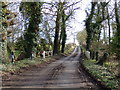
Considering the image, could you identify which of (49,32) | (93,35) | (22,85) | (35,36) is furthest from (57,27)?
(22,85)

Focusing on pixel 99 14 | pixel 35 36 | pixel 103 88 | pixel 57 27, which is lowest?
pixel 103 88

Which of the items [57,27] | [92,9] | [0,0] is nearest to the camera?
[0,0]

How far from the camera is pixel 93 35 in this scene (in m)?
28.0

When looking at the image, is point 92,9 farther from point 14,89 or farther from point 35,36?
point 14,89

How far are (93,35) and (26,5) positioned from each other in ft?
47.0

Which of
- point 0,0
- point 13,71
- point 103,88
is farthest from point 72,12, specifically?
point 103,88

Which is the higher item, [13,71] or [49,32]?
[49,32]

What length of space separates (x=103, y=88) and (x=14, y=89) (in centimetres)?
385

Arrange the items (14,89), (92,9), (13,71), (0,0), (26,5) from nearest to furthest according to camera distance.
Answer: (14,89)
(13,71)
(0,0)
(26,5)
(92,9)

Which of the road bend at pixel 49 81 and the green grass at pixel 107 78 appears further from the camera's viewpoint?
the road bend at pixel 49 81

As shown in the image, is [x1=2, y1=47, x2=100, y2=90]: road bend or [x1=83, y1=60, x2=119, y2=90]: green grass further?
[x1=2, y1=47, x2=100, y2=90]: road bend

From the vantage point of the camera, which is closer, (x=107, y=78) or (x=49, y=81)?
(x=49, y=81)

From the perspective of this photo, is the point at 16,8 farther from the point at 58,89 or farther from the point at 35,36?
the point at 58,89

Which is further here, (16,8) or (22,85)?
(16,8)
